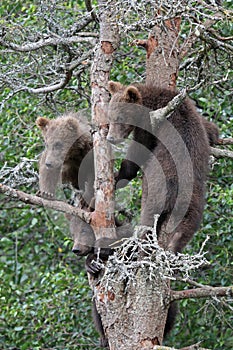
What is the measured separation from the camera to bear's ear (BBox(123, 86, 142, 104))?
483 centimetres

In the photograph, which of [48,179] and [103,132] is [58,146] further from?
[103,132]

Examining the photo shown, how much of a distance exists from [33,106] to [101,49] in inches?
88.7

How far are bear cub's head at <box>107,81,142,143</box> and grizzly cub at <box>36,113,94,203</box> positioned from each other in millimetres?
428

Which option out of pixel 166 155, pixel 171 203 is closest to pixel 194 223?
pixel 171 203

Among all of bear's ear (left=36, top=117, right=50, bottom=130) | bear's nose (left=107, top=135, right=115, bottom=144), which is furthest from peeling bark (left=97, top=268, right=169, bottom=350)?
bear's ear (left=36, top=117, right=50, bottom=130)

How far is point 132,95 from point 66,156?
2.77ft

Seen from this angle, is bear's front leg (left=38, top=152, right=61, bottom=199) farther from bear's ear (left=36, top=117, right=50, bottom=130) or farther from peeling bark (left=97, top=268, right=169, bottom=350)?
peeling bark (left=97, top=268, right=169, bottom=350)

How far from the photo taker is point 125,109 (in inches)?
197

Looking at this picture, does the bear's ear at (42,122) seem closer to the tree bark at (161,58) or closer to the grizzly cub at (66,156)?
the grizzly cub at (66,156)

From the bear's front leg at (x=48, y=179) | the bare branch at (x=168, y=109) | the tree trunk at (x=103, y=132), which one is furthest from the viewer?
the bear's front leg at (x=48, y=179)

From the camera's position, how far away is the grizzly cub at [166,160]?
4.38m

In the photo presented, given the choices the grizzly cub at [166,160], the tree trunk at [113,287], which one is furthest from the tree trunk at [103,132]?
the grizzly cub at [166,160]

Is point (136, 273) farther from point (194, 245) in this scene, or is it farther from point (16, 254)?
point (16, 254)

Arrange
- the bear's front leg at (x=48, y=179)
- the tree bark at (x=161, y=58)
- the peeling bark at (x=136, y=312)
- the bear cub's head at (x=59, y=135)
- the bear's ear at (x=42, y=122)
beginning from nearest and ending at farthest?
the peeling bark at (x=136, y=312)
the tree bark at (x=161, y=58)
the bear's front leg at (x=48, y=179)
the bear cub's head at (x=59, y=135)
the bear's ear at (x=42, y=122)
